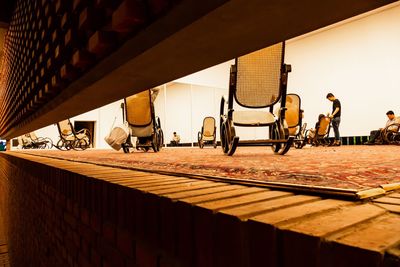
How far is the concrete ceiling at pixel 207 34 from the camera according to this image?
1.55 ft

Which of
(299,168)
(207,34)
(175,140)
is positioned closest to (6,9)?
(299,168)

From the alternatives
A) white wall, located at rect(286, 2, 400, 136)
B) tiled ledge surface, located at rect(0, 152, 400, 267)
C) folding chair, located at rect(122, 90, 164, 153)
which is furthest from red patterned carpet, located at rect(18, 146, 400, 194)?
white wall, located at rect(286, 2, 400, 136)

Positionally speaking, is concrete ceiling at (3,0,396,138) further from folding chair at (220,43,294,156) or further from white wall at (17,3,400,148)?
white wall at (17,3,400,148)

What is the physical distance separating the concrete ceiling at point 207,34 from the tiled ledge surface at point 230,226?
0.97ft

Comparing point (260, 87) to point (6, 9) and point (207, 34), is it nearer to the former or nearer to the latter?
point (207, 34)

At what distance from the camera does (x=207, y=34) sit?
59 cm

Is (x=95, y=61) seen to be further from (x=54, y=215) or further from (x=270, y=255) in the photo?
(x=54, y=215)

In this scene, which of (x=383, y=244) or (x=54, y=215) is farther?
(x=54, y=215)

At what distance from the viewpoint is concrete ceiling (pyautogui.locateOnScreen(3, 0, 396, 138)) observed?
47 cm

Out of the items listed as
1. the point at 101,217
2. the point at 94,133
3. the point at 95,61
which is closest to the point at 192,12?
the point at 95,61

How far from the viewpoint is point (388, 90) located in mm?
8906

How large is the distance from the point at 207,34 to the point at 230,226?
1.11 feet

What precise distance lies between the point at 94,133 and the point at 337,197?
14.6 metres

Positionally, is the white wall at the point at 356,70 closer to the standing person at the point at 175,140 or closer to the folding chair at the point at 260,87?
the standing person at the point at 175,140
